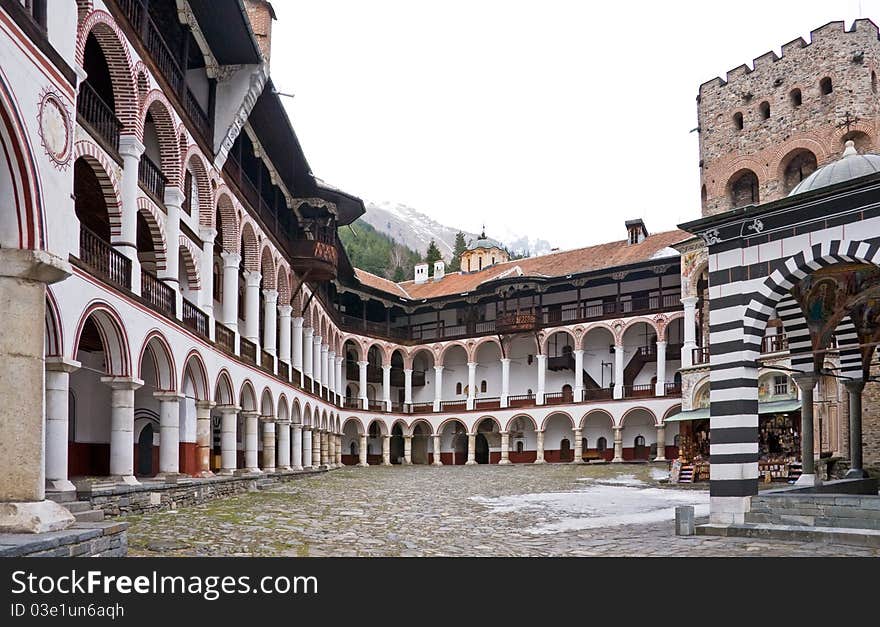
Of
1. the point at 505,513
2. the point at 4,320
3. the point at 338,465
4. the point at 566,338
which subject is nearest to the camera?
the point at 4,320

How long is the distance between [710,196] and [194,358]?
19462 mm

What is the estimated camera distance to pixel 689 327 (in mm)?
35688

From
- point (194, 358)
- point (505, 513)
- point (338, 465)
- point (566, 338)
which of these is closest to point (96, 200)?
point (194, 358)

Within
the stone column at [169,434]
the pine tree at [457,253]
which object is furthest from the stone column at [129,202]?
the pine tree at [457,253]

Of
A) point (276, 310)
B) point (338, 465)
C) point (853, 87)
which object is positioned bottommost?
point (338, 465)

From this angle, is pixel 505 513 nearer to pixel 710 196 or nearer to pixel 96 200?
pixel 96 200

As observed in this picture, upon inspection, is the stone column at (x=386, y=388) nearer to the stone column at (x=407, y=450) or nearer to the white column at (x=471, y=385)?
the stone column at (x=407, y=450)

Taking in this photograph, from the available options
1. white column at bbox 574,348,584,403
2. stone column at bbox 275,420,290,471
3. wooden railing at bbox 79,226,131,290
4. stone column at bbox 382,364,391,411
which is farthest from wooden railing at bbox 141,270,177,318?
stone column at bbox 382,364,391,411

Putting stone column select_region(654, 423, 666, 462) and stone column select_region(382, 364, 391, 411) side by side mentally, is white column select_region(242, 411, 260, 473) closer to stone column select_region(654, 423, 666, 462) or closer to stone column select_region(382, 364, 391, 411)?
stone column select_region(654, 423, 666, 462)

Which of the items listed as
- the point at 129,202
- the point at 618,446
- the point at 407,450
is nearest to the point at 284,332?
the point at 129,202

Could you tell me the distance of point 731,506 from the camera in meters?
10.3

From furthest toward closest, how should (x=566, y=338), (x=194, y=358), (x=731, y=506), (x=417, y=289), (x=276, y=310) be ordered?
(x=417, y=289), (x=566, y=338), (x=276, y=310), (x=194, y=358), (x=731, y=506)

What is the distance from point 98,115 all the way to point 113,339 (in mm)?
3743
